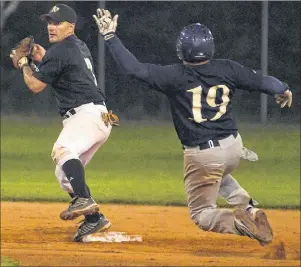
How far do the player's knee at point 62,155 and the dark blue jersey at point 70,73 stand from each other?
0.33 meters

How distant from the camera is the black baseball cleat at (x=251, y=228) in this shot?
7.34 m

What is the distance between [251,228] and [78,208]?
1.30 meters

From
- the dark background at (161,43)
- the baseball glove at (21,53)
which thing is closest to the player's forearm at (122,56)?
the baseball glove at (21,53)

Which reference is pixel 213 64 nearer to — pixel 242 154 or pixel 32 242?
pixel 242 154

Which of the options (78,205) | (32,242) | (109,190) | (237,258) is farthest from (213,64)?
(109,190)

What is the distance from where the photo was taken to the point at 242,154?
7.48 m

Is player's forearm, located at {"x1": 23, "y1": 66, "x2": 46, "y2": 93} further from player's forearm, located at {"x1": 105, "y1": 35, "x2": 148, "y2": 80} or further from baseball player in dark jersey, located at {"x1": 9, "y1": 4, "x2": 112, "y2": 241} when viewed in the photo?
player's forearm, located at {"x1": 105, "y1": 35, "x2": 148, "y2": 80}

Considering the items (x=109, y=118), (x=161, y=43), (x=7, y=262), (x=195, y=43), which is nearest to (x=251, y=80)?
(x=195, y=43)

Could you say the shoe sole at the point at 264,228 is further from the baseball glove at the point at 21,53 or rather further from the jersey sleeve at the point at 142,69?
the baseball glove at the point at 21,53

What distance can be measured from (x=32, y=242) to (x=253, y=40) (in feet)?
47.3

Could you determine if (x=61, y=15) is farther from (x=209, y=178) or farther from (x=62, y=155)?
(x=209, y=178)

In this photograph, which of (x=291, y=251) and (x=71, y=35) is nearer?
(x=71, y=35)

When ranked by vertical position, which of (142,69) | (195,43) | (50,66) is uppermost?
(195,43)

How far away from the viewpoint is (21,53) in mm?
7875
